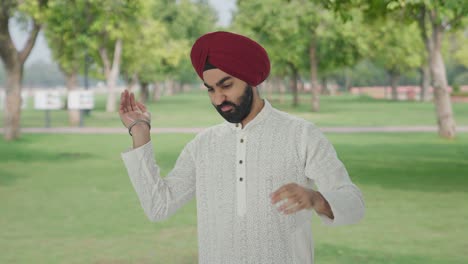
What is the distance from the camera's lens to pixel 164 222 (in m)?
10.7

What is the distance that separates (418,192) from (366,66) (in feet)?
396

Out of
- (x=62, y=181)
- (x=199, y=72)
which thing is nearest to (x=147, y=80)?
(x=62, y=181)

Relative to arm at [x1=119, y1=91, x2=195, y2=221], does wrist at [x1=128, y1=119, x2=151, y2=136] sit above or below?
above

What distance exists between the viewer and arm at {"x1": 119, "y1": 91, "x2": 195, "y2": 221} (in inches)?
124

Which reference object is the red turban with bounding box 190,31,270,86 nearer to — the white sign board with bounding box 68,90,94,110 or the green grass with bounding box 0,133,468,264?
the green grass with bounding box 0,133,468,264

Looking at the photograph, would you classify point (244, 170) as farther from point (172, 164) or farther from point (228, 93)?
point (172, 164)

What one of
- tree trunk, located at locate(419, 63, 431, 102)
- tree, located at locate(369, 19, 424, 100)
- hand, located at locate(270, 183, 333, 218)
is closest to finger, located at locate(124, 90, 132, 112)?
hand, located at locate(270, 183, 333, 218)

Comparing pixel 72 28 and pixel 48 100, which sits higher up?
pixel 72 28

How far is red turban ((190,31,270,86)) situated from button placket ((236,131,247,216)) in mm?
279

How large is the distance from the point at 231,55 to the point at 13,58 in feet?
76.4

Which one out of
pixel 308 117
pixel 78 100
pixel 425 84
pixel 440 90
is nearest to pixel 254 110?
pixel 440 90

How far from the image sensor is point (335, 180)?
2932 millimetres

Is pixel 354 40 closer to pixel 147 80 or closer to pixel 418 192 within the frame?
pixel 147 80

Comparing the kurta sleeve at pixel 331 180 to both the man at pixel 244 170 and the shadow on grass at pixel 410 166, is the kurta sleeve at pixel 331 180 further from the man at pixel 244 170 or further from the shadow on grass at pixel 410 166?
the shadow on grass at pixel 410 166
